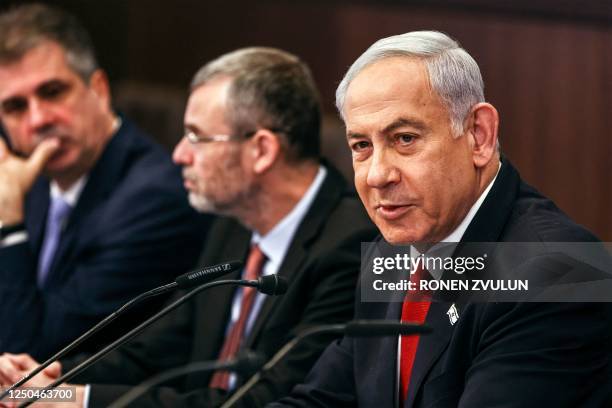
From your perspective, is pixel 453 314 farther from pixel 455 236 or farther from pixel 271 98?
pixel 271 98

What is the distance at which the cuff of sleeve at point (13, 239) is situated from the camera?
9.86 ft

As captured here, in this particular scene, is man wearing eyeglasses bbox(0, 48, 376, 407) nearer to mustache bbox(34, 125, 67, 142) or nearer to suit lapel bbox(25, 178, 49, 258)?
mustache bbox(34, 125, 67, 142)

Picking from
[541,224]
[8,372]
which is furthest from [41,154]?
[541,224]

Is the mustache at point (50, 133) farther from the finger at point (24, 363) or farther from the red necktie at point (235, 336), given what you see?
the finger at point (24, 363)

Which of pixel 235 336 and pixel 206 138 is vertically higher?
pixel 206 138

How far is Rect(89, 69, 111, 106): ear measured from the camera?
11.4 feet

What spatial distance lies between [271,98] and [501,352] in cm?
134

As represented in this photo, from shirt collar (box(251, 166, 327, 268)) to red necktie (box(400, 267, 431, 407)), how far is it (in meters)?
0.80

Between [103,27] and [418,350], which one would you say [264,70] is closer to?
[418,350]

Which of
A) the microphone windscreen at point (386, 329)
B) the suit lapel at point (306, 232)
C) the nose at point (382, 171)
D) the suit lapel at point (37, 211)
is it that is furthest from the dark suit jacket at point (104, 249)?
the microphone windscreen at point (386, 329)

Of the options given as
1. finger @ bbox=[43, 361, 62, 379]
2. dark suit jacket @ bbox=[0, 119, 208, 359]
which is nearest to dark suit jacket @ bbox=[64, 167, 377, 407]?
finger @ bbox=[43, 361, 62, 379]

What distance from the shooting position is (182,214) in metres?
3.30

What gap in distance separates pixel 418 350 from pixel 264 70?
1211 millimetres

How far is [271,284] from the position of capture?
1.86m
